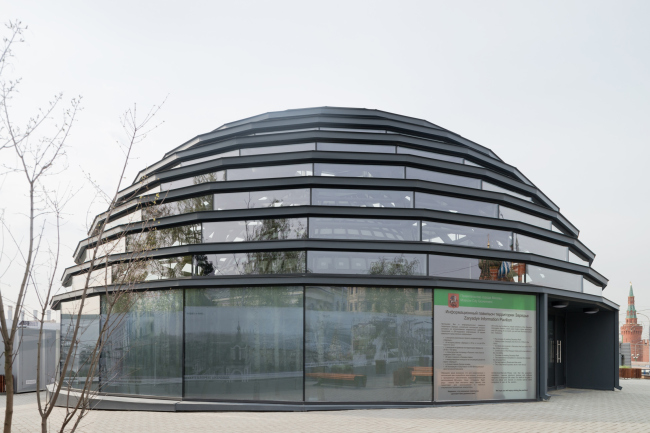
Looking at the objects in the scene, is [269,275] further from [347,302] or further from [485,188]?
[485,188]

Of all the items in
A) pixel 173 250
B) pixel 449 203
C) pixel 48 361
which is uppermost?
pixel 449 203

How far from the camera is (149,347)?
1722 cm

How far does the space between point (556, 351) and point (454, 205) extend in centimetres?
964

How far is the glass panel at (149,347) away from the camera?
1675 cm

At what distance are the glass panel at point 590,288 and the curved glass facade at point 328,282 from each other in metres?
3.64

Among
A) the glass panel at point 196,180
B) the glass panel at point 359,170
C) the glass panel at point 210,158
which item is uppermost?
the glass panel at point 210,158

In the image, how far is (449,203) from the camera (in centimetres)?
1806

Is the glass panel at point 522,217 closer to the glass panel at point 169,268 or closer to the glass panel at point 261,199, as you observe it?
the glass panel at point 261,199

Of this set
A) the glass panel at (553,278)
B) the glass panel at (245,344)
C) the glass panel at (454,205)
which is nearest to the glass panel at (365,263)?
the glass panel at (245,344)

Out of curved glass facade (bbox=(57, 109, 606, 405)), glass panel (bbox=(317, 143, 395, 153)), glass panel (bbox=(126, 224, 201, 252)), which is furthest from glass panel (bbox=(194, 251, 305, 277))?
glass panel (bbox=(317, 143, 395, 153))

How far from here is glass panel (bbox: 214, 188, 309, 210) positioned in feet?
56.2

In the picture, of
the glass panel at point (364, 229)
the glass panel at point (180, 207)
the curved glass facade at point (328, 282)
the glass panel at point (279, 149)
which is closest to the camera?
the curved glass facade at point (328, 282)

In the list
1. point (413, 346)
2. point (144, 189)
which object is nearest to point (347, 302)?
point (413, 346)

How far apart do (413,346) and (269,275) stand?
455 cm
